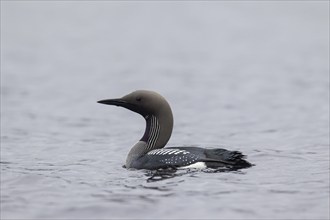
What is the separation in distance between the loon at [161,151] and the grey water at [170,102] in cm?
14

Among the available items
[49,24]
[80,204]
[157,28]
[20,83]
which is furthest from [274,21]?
[80,204]

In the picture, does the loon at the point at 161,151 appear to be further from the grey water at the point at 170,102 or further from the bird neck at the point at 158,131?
the grey water at the point at 170,102

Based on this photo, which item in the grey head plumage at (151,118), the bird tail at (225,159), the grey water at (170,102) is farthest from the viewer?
the grey head plumage at (151,118)

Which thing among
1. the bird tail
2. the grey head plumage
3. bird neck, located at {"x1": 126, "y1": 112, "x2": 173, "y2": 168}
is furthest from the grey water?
the grey head plumage

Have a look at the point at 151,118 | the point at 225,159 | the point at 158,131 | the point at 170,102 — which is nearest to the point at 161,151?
the point at 158,131

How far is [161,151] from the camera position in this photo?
12.5 meters

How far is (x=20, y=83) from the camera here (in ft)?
77.9

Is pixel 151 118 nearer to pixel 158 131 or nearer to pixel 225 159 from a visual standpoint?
pixel 158 131

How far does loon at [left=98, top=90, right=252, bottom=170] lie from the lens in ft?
39.5

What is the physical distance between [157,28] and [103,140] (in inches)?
832

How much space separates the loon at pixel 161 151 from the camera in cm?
1204

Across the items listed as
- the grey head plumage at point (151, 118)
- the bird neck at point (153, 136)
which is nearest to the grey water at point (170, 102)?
the bird neck at point (153, 136)

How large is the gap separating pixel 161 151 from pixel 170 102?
876 centimetres

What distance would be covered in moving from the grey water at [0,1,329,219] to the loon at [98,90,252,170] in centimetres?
14
